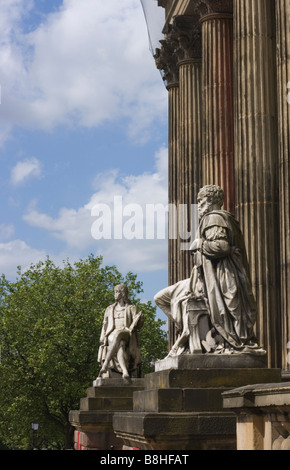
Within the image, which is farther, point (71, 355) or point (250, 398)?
point (71, 355)

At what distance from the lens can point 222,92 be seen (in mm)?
23734

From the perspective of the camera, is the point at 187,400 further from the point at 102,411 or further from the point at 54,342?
the point at 54,342

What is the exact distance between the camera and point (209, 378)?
1128 centimetres

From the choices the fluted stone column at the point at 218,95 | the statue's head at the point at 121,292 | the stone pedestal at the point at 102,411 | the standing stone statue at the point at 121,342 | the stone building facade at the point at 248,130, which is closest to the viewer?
the stone building facade at the point at 248,130

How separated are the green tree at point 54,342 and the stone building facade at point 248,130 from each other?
66.3 ft

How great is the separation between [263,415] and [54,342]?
41.4m

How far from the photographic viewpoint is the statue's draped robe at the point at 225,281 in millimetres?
11766

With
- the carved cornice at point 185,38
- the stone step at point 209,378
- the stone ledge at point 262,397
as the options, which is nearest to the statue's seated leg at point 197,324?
the stone step at point 209,378

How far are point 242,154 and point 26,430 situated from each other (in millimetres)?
37035

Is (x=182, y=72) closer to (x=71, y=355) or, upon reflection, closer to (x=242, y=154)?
(x=242, y=154)

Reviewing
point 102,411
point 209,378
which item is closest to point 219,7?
point 102,411

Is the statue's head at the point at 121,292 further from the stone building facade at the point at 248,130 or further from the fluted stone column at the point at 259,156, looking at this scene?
the fluted stone column at the point at 259,156

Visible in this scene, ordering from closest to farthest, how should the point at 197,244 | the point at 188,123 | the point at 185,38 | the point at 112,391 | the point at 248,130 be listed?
the point at 197,244
the point at 248,130
the point at 112,391
the point at 188,123
the point at 185,38
